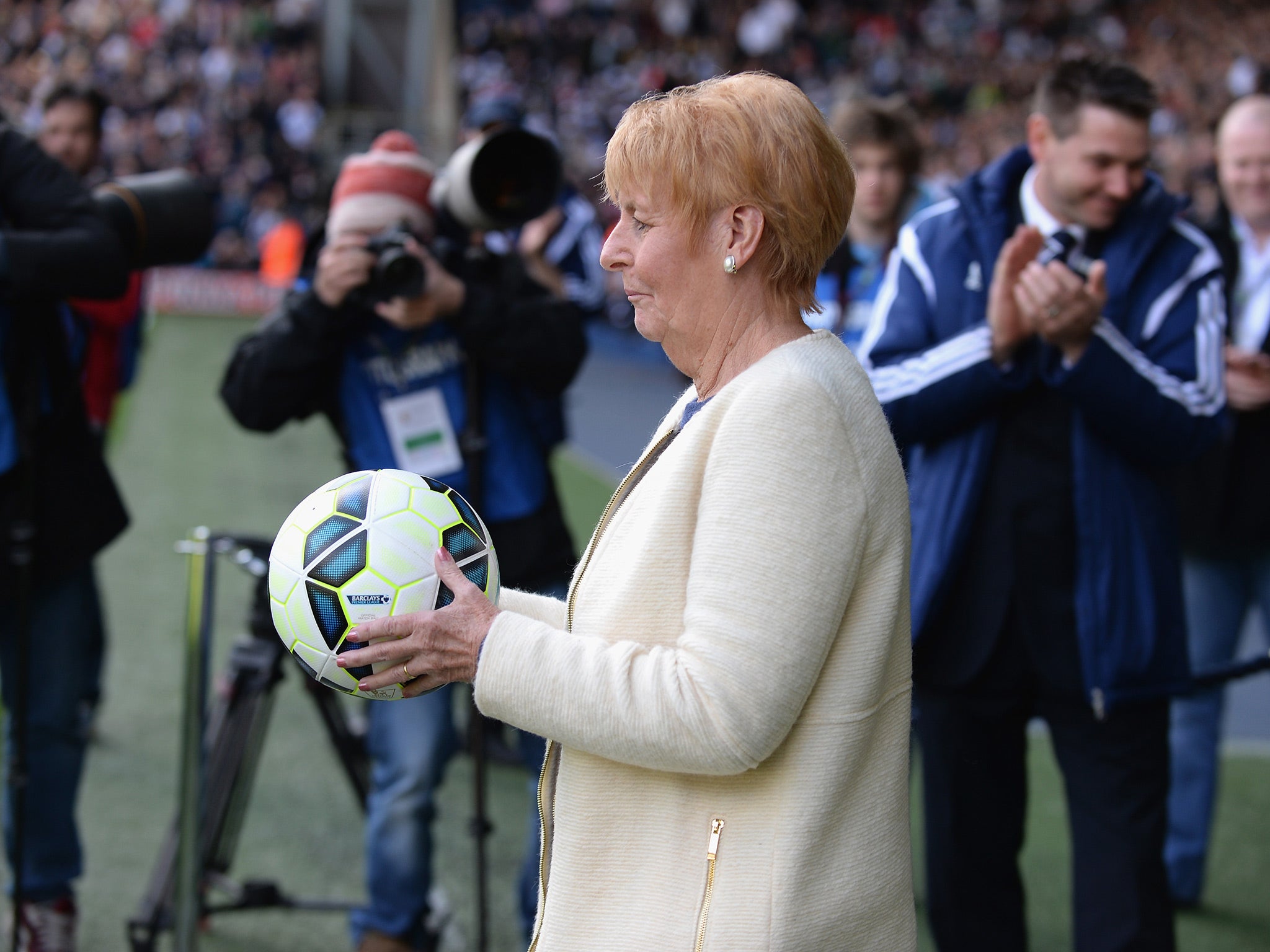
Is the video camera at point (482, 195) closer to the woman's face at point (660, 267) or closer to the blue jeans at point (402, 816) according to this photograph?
the blue jeans at point (402, 816)

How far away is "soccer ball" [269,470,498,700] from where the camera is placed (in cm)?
175

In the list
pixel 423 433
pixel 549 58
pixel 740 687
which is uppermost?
pixel 549 58

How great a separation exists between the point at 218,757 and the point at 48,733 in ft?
1.44

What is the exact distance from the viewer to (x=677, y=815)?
5.49ft

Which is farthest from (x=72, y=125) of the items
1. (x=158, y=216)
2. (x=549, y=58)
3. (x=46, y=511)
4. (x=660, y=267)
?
(x=549, y=58)

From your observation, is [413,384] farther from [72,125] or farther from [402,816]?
[72,125]

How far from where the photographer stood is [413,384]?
3312 millimetres

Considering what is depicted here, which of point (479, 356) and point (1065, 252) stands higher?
point (1065, 252)

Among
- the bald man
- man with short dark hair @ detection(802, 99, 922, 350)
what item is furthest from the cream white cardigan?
the bald man

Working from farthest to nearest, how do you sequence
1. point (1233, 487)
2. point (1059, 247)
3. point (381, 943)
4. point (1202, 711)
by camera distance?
point (1202, 711) → point (1233, 487) → point (381, 943) → point (1059, 247)

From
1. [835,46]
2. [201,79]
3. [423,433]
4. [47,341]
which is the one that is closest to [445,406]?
[423,433]

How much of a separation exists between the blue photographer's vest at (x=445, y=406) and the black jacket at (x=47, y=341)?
607mm

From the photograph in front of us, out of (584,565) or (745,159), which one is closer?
(745,159)

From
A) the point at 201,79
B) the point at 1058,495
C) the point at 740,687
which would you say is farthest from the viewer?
the point at 201,79
